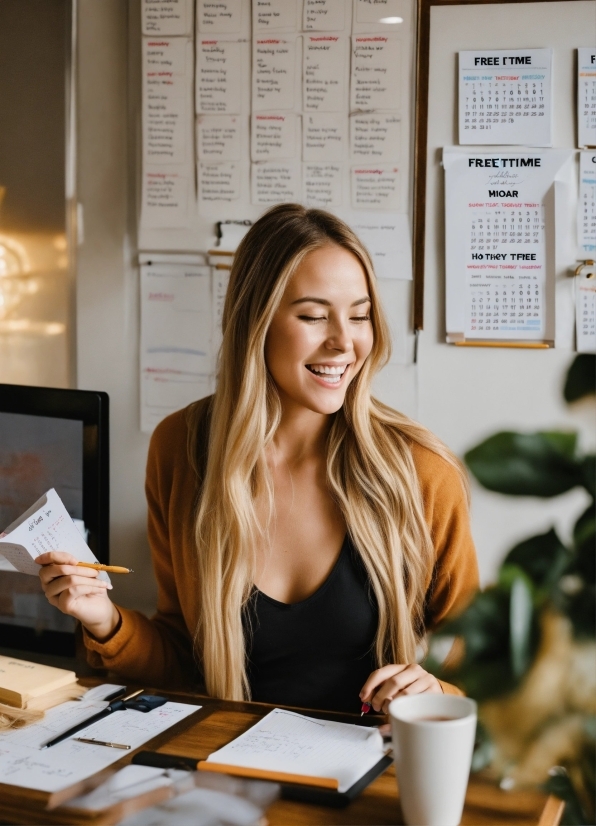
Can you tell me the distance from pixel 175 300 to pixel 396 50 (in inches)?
28.6

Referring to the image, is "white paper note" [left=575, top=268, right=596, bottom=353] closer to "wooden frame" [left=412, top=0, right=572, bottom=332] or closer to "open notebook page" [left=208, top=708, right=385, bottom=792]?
"wooden frame" [left=412, top=0, right=572, bottom=332]

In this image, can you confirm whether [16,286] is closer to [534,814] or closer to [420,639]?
[420,639]

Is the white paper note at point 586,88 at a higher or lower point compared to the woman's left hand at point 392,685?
higher

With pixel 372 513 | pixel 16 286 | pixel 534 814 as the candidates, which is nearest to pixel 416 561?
pixel 372 513

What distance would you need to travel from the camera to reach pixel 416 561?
5.19 feet

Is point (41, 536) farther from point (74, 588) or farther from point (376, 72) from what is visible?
point (376, 72)

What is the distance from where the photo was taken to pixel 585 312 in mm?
1816

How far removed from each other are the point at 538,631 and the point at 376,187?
4.83ft

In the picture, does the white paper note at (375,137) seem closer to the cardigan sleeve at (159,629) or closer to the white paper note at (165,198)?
the white paper note at (165,198)

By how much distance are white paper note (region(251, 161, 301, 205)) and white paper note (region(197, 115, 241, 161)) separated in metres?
0.06

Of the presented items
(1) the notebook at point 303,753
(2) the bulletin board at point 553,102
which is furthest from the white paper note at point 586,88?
(1) the notebook at point 303,753

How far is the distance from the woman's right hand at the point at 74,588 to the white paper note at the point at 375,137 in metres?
1.06

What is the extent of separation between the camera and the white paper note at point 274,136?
1914 millimetres

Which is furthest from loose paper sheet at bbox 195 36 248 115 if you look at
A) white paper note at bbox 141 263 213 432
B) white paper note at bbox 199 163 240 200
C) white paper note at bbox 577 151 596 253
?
white paper note at bbox 577 151 596 253
